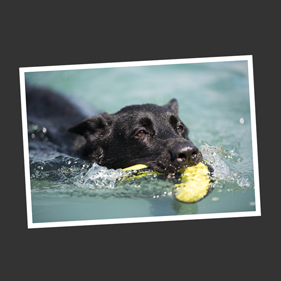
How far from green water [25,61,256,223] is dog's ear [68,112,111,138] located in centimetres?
62

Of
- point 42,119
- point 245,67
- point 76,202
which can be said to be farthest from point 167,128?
point 245,67

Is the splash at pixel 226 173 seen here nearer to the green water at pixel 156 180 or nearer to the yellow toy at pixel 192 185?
the green water at pixel 156 180

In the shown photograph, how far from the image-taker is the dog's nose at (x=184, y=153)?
4841mm

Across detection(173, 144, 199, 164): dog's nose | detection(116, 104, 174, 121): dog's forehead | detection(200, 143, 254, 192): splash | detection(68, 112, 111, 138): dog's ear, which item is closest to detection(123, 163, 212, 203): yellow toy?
detection(173, 144, 199, 164): dog's nose

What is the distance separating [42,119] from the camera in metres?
8.52

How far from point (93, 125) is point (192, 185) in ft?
7.71

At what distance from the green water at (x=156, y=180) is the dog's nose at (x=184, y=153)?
24.1 inches

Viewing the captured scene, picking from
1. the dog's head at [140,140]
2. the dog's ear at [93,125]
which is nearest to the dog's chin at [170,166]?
the dog's head at [140,140]

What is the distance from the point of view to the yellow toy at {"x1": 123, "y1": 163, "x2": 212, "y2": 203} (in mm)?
4934

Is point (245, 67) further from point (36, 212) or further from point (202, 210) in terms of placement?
point (36, 212)

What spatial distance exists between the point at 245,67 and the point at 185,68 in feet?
8.15

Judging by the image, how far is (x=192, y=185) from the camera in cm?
493

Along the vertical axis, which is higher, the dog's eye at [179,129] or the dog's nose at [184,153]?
the dog's eye at [179,129]

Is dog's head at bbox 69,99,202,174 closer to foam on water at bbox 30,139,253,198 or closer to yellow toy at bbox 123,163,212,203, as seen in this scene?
yellow toy at bbox 123,163,212,203
